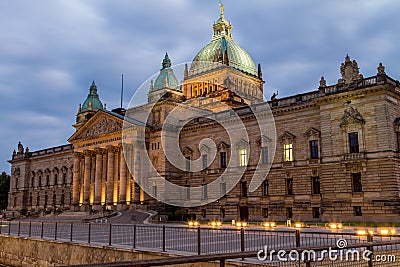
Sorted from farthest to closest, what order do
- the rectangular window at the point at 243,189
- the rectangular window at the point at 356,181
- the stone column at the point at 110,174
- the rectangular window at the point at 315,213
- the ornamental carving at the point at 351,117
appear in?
the stone column at the point at 110,174 < the rectangular window at the point at 243,189 < the rectangular window at the point at 315,213 < the ornamental carving at the point at 351,117 < the rectangular window at the point at 356,181

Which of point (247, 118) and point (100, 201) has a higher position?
point (247, 118)

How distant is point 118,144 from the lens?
65.8 metres

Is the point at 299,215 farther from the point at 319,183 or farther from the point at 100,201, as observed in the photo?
the point at 100,201

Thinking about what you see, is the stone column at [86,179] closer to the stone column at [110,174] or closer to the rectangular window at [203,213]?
the stone column at [110,174]

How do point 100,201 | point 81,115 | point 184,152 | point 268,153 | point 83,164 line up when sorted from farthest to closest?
point 81,115
point 83,164
point 100,201
point 184,152
point 268,153

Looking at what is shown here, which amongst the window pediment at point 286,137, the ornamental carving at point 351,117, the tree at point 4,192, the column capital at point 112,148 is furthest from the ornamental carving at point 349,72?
the tree at point 4,192

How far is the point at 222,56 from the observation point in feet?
259

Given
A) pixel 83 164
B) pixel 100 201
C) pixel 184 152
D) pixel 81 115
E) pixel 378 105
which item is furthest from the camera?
pixel 81 115

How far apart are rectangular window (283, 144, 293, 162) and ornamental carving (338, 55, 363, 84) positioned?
10031 millimetres

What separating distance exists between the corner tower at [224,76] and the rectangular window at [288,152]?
915 inches

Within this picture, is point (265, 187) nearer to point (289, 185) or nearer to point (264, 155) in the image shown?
point (289, 185)

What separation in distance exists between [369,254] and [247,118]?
44128 millimetres

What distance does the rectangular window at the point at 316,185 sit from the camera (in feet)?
154

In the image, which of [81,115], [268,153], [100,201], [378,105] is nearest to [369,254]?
[378,105]
